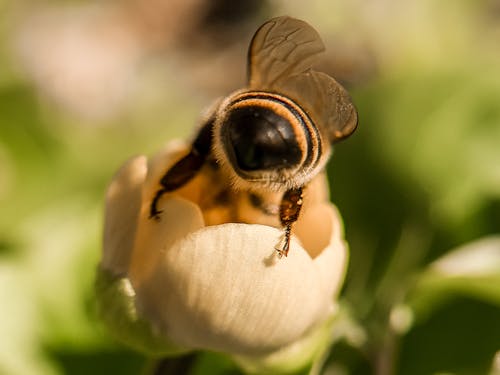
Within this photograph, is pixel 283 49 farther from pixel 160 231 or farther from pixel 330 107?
pixel 160 231

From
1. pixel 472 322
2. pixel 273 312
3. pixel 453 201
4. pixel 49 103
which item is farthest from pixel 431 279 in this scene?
pixel 49 103

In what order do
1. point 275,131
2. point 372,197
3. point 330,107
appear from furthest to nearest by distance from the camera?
point 372,197 → point 330,107 → point 275,131

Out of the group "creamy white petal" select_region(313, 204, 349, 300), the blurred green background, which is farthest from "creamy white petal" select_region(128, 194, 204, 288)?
the blurred green background

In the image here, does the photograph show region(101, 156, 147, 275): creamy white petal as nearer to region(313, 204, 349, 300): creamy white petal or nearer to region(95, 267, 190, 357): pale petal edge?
region(95, 267, 190, 357): pale petal edge

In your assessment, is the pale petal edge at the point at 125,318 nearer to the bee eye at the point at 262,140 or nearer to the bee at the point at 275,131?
the bee at the point at 275,131

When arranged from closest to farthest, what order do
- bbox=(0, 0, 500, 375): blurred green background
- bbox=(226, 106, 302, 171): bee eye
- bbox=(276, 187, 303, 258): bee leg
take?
bbox=(226, 106, 302, 171): bee eye, bbox=(276, 187, 303, 258): bee leg, bbox=(0, 0, 500, 375): blurred green background

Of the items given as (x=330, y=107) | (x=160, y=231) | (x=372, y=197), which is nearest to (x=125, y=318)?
(x=160, y=231)

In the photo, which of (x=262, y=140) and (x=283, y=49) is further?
(x=283, y=49)
